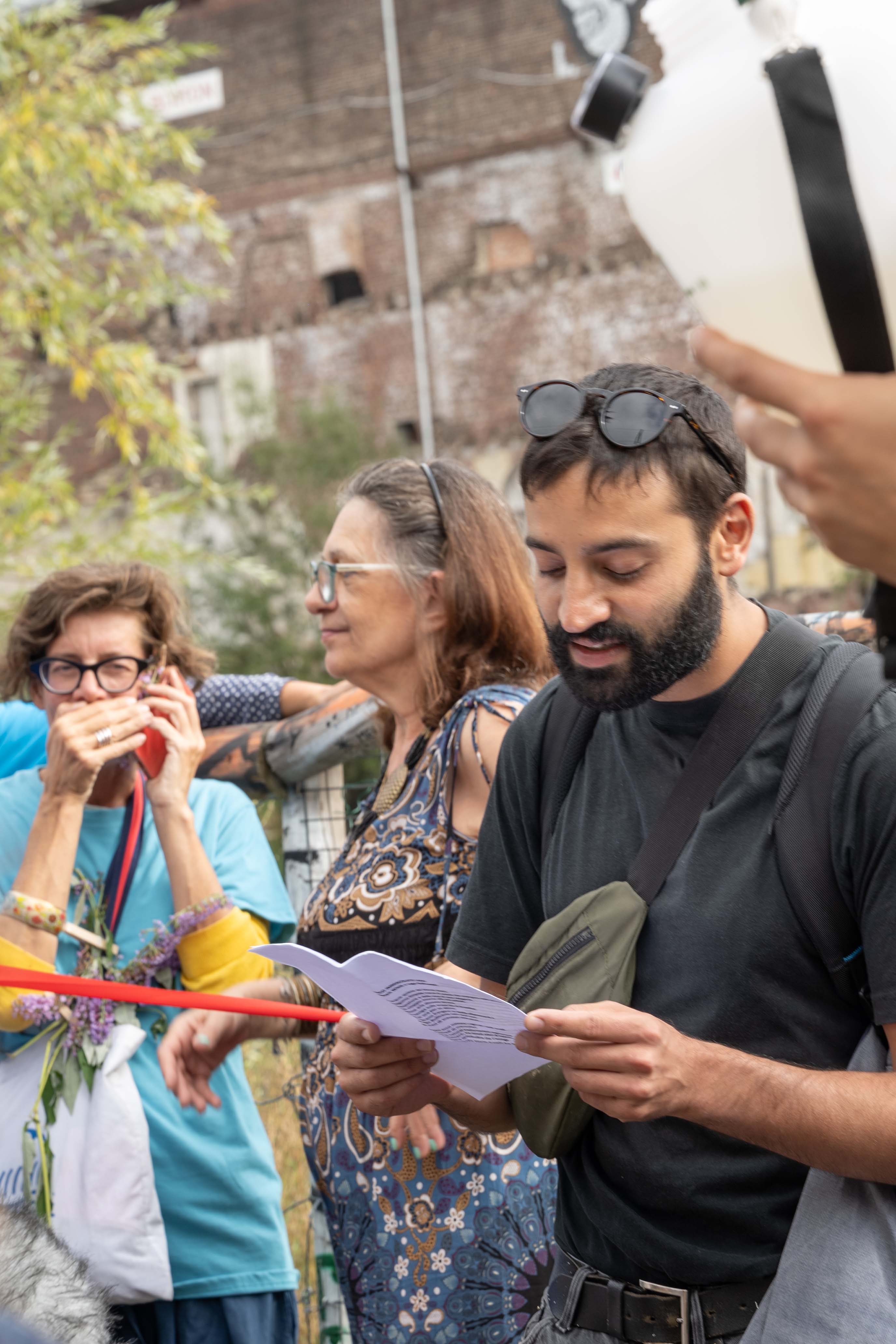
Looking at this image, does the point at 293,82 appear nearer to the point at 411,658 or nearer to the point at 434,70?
the point at 434,70

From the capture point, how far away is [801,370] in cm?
91

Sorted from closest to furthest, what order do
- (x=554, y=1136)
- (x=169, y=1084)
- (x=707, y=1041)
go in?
(x=707, y=1041) → (x=554, y=1136) → (x=169, y=1084)

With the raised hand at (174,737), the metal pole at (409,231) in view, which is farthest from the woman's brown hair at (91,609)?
the metal pole at (409,231)

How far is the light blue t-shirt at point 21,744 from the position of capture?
3.32 meters

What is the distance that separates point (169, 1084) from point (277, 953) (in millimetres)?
912

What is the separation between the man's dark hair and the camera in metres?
1.82

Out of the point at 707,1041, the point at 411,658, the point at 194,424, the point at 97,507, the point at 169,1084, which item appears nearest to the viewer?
the point at 707,1041

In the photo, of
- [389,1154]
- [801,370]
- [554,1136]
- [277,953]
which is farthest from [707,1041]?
[389,1154]

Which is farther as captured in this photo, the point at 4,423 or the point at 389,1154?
the point at 4,423

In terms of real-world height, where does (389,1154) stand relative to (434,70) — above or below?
below

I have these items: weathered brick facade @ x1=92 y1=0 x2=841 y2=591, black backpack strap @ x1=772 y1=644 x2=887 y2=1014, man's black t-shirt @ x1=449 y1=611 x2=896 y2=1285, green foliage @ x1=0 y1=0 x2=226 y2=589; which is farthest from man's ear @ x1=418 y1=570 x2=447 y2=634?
weathered brick facade @ x1=92 y1=0 x2=841 y2=591

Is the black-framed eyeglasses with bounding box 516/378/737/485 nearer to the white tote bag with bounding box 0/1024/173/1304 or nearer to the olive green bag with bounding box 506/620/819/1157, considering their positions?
the olive green bag with bounding box 506/620/819/1157

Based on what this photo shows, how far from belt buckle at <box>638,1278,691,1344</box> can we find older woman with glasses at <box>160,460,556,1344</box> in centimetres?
73

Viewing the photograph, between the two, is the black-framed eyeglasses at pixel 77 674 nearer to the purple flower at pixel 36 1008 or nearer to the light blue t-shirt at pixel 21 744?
the light blue t-shirt at pixel 21 744
